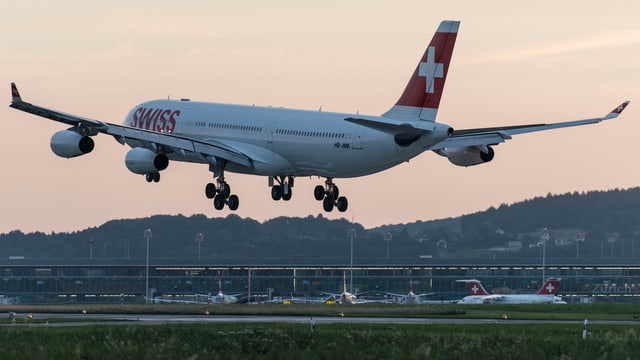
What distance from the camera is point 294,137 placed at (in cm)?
9194

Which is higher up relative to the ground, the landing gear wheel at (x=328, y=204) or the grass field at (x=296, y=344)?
the landing gear wheel at (x=328, y=204)

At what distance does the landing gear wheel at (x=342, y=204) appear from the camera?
9288cm

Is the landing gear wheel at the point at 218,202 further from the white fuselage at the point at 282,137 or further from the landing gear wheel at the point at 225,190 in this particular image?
the white fuselage at the point at 282,137

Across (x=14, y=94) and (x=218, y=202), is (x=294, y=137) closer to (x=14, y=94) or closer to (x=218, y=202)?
(x=218, y=202)

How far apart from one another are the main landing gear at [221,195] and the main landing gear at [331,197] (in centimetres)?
573

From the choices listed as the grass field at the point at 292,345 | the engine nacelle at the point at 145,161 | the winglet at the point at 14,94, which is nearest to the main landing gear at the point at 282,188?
the engine nacelle at the point at 145,161

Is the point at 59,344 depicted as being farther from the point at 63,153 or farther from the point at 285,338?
the point at 63,153

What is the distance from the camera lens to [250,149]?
9512 cm

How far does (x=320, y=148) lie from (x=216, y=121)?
37.9 ft

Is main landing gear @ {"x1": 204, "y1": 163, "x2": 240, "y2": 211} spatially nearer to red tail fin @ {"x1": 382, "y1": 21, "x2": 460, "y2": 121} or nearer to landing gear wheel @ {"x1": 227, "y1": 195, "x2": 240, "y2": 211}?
landing gear wheel @ {"x1": 227, "y1": 195, "x2": 240, "y2": 211}

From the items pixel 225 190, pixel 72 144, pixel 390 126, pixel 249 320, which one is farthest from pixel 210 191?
pixel 390 126

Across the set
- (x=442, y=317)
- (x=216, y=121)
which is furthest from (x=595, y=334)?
(x=216, y=121)

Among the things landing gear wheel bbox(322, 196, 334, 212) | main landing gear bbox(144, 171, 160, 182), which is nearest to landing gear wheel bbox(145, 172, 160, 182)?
main landing gear bbox(144, 171, 160, 182)

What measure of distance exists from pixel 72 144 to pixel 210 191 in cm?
960
